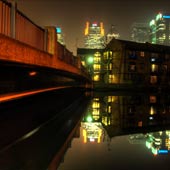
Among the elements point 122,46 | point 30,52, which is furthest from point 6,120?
point 122,46

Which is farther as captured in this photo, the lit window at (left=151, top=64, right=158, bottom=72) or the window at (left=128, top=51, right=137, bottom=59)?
the lit window at (left=151, top=64, right=158, bottom=72)

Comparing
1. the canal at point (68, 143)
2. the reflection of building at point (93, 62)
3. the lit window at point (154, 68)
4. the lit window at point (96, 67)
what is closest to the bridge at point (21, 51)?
the canal at point (68, 143)

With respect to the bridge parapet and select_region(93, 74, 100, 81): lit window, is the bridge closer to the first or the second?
the bridge parapet

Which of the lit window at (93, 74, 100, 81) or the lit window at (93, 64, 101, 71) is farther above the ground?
the lit window at (93, 64, 101, 71)

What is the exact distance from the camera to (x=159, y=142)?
9.23 metres

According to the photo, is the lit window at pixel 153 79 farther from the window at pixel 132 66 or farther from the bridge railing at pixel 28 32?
the bridge railing at pixel 28 32

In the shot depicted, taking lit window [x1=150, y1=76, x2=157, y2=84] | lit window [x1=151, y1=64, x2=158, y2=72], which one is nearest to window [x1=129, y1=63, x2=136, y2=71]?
lit window [x1=151, y1=64, x2=158, y2=72]

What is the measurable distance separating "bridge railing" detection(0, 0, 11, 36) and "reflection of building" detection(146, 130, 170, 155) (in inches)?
225

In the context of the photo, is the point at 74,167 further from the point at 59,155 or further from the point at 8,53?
the point at 8,53

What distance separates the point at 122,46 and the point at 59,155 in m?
55.7

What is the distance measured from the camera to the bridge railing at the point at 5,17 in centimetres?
745

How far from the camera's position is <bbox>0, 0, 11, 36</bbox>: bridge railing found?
24.5 feet

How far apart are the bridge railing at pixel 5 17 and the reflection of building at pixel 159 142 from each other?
5.71 metres

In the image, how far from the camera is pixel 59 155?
261 inches
